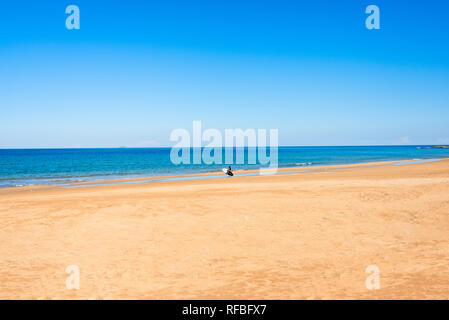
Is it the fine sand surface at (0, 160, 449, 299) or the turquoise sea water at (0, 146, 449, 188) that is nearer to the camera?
the fine sand surface at (0, 160, 449, 299)

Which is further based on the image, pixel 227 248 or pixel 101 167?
pixel 101 167

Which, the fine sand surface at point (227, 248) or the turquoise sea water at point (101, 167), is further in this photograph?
the turquoise sea water at point (101, 167)

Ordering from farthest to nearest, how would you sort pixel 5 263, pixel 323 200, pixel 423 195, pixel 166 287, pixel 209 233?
pixel 423 195 < pixel 323 200 < pixel 209 233 < pixel 5 263 < pixel 166 287

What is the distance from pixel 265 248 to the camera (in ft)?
29.1

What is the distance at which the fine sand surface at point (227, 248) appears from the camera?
635cm

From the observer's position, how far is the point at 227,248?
891 cm

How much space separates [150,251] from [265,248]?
3119 millimetres

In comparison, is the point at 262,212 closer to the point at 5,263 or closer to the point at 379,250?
the point at 379,250

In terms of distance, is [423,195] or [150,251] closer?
[150,251]

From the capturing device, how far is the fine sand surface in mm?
6352
